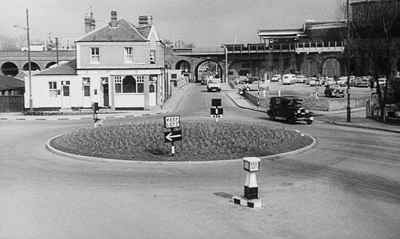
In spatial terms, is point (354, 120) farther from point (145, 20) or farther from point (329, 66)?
point (329, 66)

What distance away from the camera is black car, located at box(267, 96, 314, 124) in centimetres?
3553

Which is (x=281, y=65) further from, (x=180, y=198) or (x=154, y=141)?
(x=180, y=198)

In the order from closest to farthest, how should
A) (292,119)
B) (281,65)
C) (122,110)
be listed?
(292,119), (122,110), (281,65)

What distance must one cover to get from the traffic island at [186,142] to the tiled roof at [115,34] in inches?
952

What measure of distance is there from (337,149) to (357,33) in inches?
855

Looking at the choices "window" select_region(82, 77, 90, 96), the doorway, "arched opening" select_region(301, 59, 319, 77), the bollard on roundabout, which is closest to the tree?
the doorway

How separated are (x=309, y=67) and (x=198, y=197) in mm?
109922

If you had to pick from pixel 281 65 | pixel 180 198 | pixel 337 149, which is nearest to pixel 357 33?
pixel 337 149

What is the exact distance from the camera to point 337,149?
24141 millimetres

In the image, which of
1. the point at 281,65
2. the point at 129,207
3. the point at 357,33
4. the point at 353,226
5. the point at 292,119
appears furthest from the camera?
the point at 281,65

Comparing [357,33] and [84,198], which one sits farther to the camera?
[357,33]

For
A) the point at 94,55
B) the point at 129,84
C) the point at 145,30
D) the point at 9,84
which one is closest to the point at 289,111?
the point at 129,84

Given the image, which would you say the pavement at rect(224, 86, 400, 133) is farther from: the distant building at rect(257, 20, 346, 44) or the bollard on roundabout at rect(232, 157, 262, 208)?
the distant building at rect(257, 20, 346, 44)

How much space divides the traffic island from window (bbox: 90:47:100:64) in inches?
945
